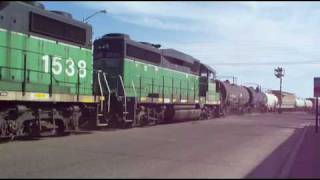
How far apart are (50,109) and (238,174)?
9.74 m

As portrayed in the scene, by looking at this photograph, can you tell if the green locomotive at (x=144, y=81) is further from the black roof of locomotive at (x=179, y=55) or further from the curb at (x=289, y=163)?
the curb at (x=289, y=163)

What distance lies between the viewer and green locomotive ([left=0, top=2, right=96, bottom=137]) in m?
16.8

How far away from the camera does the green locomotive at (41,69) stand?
662 inches

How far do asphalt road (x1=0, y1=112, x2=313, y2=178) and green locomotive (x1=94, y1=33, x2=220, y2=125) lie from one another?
5.23 m

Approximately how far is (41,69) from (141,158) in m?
6.86

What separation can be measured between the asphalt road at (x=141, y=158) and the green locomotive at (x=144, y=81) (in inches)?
206

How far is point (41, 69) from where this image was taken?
18.4 m

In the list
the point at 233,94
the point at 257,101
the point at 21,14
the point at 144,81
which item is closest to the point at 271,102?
the point at 257,101

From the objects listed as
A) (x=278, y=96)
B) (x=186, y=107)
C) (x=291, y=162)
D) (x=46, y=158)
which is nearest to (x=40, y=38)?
(x=46, y=158)

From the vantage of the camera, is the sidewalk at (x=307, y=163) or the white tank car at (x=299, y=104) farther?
the white tank car at (x=299, y=104)

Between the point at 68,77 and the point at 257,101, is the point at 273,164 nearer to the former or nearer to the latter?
the point at 68,77

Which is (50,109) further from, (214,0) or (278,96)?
(278,96)

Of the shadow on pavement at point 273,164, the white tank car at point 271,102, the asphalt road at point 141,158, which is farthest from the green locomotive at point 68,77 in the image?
the white tank car at point 271,102

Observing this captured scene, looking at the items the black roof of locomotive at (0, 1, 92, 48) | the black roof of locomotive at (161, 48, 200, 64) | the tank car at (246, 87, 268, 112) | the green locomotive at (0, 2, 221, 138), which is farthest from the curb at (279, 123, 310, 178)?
the tank car at (246, 87, 268, 112)
